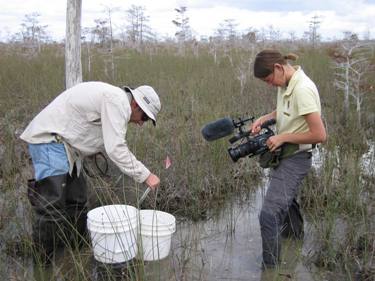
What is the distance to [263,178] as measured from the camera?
5.52 metres

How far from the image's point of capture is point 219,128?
11.5ft

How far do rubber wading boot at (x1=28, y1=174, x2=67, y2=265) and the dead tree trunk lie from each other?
248cm

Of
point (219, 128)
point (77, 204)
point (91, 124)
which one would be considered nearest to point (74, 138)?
point (91, 124)

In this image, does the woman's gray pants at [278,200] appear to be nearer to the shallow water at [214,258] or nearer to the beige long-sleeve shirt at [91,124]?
the shallow water at [214,258]

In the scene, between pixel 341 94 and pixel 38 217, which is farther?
pixel 341 94

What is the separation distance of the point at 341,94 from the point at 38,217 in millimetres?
7588

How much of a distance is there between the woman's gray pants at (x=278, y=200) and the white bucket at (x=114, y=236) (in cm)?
100

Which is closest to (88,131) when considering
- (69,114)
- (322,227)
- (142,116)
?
(69,114)

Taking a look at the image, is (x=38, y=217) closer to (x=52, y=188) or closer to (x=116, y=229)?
(x=52, y=188)

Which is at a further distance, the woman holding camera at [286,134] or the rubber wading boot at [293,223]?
the rubber wading boot at [293,223]

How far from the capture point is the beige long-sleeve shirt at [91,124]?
10.3 feet

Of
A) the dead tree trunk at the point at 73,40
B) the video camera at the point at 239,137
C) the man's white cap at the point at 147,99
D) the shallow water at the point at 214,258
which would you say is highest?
Result: the dead tree trunk at the point at 73,40

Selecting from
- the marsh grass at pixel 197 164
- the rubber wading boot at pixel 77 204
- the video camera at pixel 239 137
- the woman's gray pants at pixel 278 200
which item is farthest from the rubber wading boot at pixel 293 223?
the rubber wading boot at pixel 77 204

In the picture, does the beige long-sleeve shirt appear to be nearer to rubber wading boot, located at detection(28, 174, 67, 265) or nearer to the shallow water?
rubber wading boot, located at detection(28, 174, 67, 265)
